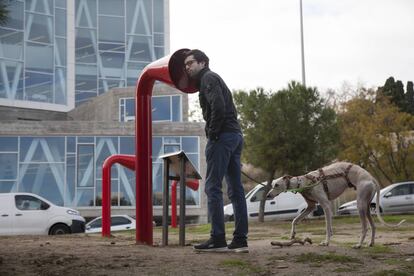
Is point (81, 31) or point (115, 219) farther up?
point (81, 31)

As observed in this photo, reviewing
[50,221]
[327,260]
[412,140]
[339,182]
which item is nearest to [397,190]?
[412,140]

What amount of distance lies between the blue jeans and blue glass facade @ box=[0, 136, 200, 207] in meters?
26.5

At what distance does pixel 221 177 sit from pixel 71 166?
2855 cm

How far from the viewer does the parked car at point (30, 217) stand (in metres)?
19.1

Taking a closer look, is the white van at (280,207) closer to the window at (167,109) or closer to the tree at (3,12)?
the window at (167,109)

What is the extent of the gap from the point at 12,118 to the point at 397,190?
2554 centimetres

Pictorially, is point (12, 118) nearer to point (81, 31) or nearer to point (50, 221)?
point (81, 31)

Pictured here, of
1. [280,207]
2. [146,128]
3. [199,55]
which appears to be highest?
[199,55]

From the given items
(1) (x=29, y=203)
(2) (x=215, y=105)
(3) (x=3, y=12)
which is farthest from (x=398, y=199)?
(3) (x=3, y=12)

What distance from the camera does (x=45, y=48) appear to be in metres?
43.6

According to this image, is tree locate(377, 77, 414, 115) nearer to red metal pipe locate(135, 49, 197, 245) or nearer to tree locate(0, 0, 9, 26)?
red metal pipe locate(135, 49, 197, 245)

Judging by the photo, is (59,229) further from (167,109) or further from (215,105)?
(167,109)

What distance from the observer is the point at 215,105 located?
6.96 m

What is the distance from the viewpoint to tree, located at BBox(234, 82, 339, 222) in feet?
73.7
